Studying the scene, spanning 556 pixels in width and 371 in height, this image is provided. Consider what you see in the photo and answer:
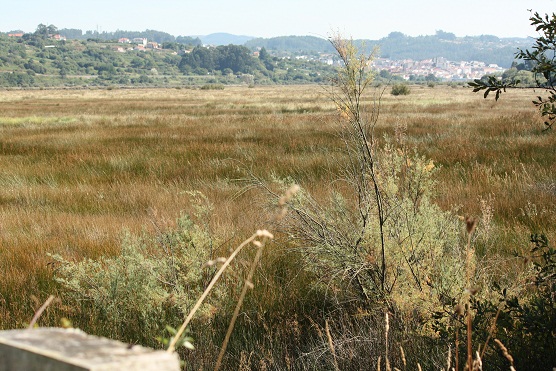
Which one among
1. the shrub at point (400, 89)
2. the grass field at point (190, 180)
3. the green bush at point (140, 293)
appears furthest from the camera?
the shrub at point (400, 89)

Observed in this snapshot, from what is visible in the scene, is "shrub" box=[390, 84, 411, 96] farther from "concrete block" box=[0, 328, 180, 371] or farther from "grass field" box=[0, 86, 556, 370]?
"concrete block" box=[0, 328, 180, 371]

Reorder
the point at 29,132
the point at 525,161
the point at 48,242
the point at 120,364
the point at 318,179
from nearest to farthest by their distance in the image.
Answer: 1. the point at 120,364
2. the point at 48,242
3. the point at 318,179
4. the point at 525,161
5. the point at 29,132

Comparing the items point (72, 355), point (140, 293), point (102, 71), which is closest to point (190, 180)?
point (140, 293)

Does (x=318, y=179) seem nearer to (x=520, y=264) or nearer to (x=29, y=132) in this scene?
(x=520, y=264)

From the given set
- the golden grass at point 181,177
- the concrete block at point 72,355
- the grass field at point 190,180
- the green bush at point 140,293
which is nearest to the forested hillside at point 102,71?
the golden grass at point 181,177

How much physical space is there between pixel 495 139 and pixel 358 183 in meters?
10.3

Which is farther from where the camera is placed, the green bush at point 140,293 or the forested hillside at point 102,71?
the forested hillside at point 102,71

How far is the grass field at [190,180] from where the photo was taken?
5.19m

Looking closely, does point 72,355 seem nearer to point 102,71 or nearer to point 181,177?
point 181,177

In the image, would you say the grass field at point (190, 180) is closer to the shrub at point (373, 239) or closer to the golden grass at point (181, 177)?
the golden grass at point (181, 177)

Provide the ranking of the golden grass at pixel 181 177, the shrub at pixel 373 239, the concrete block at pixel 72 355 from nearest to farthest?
1. the concrete block at pixel 72 355
2. the shrub at pixel 373 239
3. the golden grass at pixel 181 177

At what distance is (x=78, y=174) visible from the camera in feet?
34.3

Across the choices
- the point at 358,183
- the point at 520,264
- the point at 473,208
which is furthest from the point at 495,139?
the point at 358,183

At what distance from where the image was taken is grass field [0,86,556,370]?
519 cm
